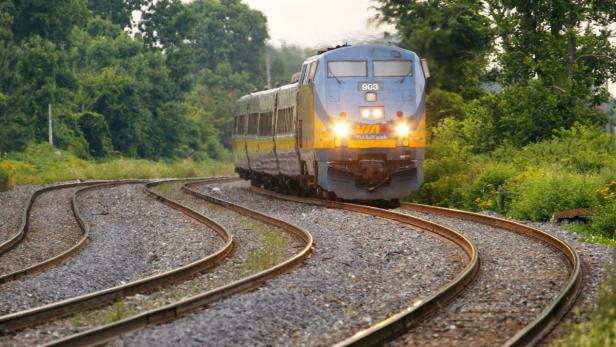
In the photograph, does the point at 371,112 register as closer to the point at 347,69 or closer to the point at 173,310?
the point at 347,69

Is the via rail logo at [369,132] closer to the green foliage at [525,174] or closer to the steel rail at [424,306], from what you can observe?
the green foliage at [525,174]

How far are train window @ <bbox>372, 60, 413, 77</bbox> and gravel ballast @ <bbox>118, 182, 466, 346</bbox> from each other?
5.67 metres

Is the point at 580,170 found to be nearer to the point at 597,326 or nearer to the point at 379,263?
the point at 379,263

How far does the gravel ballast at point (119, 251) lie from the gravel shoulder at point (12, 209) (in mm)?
733

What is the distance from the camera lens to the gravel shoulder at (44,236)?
48.2 ft

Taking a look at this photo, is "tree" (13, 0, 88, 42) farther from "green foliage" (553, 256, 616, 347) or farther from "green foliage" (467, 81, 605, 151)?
"green foliage" (553, 256, 616, 347)

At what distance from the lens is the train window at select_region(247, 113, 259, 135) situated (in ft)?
99.5

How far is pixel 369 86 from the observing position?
21641mm

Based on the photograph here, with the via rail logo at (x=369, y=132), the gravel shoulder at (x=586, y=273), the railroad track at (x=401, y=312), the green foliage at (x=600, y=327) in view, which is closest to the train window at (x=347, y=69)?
the via rail logo at (x=369, y=132)

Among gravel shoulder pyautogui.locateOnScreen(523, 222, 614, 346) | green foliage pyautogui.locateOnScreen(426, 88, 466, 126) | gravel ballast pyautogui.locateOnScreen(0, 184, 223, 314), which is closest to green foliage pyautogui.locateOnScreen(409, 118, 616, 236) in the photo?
gravel shoulder pyautogui.locateOnScreen(523, 222, 614, 346)

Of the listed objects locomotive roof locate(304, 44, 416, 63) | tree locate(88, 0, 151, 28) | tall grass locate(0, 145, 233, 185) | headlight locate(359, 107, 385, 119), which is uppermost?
tree locate(88, 0, 151, 28)

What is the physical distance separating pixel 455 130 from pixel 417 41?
5.81 m

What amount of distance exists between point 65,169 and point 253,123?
18.6 metres

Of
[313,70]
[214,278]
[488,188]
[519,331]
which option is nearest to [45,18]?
[313,70]
